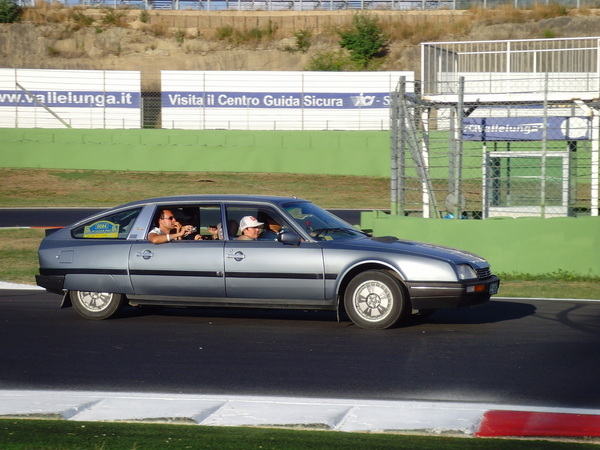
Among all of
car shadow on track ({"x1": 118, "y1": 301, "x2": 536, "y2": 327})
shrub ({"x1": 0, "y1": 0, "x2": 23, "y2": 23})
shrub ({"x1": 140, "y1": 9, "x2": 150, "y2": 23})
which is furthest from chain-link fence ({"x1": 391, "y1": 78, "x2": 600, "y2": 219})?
shrub ({"x1": 0, "y1": 0, "x2": 23, "y2": 23})

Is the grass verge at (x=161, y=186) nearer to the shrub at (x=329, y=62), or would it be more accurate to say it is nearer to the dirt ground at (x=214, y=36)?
the shrub at (x=329, y=62)

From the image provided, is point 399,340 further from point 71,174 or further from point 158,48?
point 158,48

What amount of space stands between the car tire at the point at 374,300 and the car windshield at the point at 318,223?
2.06 feet

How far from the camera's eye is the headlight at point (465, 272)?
894 cm

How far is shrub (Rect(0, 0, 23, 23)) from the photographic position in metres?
46.9

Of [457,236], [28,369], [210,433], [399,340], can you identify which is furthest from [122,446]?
[457,236]

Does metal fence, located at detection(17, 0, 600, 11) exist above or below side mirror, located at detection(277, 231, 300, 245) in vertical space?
above

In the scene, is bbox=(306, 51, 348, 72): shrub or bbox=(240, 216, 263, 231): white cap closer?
bbox=(240, 216, 263, 231): white cap

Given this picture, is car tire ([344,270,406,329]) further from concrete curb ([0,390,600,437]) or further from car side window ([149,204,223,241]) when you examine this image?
concrete curb ([0,390,600,437])

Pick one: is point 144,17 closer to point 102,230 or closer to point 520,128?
point 520,128

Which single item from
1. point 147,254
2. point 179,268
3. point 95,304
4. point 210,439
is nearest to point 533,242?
point 179,268

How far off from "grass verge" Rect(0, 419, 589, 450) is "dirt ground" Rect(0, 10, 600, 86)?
39.2 meters

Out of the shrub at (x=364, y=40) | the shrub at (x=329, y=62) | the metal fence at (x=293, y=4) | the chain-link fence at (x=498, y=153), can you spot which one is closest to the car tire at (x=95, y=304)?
the chain-link fence at (x=498, y=153)

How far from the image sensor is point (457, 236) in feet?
45.1
